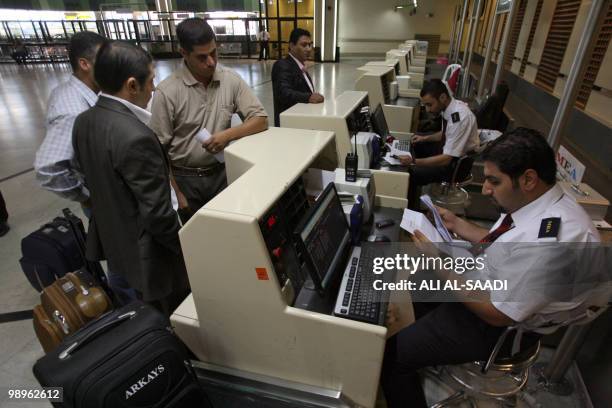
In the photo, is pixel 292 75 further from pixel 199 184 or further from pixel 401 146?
pixel 199 184

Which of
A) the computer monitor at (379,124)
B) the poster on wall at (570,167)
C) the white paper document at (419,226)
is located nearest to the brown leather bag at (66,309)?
the white paper document at (419,226)

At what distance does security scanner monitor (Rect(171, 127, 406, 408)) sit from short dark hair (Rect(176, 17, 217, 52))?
844mm

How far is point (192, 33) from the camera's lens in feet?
5.69

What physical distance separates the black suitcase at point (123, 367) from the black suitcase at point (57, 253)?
1.05m

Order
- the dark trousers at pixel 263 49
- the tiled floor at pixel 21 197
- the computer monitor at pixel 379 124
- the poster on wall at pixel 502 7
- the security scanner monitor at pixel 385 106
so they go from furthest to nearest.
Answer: the dark trousers at pixel 263 49
the poster on wall at pixel 502 7
the security scanner monitor at pixel 385 106
the computer monitor at pixel 379 124
the tiled floor at pixel 21 197

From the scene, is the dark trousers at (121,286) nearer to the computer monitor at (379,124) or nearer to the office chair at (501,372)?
the office chair at (501,372)

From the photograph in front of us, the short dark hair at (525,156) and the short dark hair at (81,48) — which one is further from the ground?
the short dark hair at (81,48)

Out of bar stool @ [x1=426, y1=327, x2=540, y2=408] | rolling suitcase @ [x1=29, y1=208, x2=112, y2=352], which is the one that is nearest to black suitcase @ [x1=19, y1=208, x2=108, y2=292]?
rolling suitcase @ [x1=29, y1=208, x2=112, y2=352]

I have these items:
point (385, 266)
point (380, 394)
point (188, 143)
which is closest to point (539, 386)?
point (380, 394)

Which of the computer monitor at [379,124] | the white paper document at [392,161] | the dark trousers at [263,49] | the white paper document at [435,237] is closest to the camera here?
the white paper document at [435,237]

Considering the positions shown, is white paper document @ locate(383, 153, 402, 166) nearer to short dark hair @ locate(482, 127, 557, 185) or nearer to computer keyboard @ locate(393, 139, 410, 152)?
computer keyboard @ locate(393, 139, 410, 152)

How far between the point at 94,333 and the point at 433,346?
126 cm

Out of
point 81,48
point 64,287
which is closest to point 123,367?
point 64,287

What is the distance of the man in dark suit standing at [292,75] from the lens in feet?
9.07
